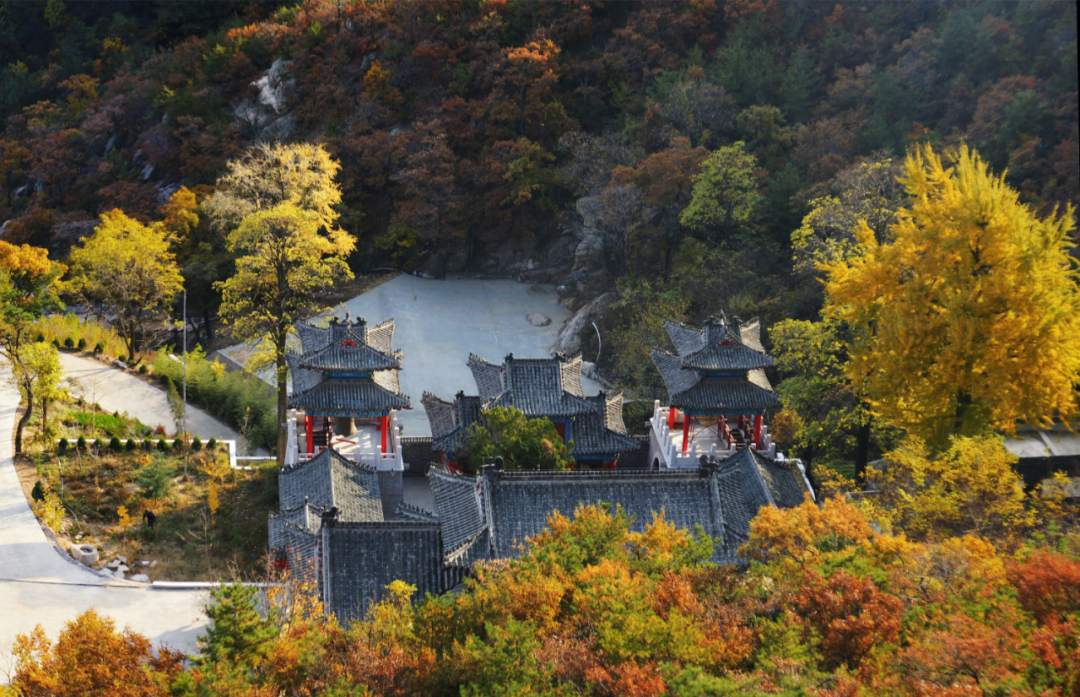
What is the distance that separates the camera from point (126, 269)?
33.8 m

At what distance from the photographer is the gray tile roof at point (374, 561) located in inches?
721

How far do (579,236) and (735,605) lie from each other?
31.3 metres

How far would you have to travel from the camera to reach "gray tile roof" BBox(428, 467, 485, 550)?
19.4 metres

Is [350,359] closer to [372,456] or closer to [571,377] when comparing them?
[372,456]

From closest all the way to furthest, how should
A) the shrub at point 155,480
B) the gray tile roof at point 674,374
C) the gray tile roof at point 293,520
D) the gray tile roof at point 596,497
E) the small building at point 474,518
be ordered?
the small building at point 474,518 < the gray tile roof at point 596,497 < the gray tile roof at point 293,520 < the shrub at point 155,480 < the gray tile roof at point 674,374

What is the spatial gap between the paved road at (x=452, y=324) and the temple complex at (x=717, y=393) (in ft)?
29.7

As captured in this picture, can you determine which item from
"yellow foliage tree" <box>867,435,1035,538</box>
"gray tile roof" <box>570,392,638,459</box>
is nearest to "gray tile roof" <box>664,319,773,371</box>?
"gray tile roof" <box>570,392,638,459</box>

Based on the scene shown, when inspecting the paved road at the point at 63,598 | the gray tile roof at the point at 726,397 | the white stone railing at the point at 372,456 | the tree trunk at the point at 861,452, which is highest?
the gray tile roof at the point at 726,397

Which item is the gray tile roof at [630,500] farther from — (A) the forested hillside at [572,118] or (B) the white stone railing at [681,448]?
(A) the forested hillside at [572,118]

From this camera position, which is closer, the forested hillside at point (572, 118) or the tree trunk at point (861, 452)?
the tree trunk at point (861, 452)

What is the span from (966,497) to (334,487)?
567 inches

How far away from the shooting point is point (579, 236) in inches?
1729

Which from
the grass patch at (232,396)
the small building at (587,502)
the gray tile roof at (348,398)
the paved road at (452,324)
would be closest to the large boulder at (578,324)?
the paved road at (452,324)

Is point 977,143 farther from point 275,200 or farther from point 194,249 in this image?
point 194,249
